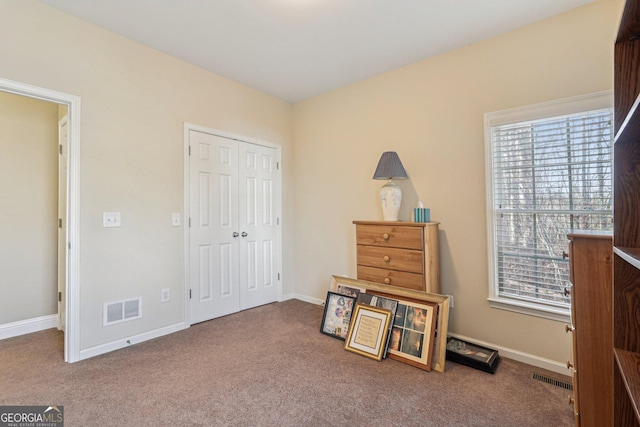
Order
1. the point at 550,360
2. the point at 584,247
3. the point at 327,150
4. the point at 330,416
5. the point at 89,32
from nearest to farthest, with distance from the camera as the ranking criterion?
the point at 584,247 < the point at 330,416 < the point at 550,360 < the point at 89,32 < the point at 327,150

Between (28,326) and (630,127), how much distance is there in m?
4.53

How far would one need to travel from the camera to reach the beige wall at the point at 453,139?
7.10ft

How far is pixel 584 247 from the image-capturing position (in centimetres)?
143

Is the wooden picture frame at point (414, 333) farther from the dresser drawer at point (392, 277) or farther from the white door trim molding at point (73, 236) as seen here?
the white door trim molding at point (73, 236)

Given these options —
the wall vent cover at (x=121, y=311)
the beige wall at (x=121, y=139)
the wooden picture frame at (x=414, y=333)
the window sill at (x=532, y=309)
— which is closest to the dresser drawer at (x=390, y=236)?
the wooden picture frame at (x=414, y=333)

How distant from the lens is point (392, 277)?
2.67m

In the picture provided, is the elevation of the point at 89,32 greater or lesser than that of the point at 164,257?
greater

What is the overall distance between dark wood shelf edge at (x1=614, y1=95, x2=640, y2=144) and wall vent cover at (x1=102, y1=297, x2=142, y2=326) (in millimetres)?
3277

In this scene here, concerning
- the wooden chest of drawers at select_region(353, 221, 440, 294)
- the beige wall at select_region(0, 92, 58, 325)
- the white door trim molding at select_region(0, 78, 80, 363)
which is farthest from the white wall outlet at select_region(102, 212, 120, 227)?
the wooden chest of drawers at select_region(353, 221, 440, 294)

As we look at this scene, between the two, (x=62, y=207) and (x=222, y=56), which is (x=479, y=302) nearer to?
(x=222, y=56)

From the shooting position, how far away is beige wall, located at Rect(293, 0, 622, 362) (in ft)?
7.10

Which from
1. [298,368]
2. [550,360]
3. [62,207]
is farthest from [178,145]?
[550,360]

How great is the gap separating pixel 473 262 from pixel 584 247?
46.1 inches

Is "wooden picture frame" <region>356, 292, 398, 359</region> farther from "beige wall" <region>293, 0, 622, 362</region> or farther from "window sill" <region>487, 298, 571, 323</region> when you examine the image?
"window sill" <region>487, 298, 571, 323</region>
